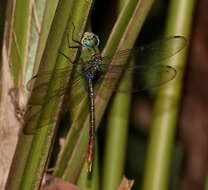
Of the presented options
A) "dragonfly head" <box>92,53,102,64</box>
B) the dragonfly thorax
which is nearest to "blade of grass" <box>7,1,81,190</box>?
"dragonfly head" <box>92,53,102,64</box>

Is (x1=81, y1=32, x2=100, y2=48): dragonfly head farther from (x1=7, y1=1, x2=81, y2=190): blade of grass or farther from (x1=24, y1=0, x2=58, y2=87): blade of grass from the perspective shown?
(x1=7, y1=1, x2=81, y2=190): blade of grass

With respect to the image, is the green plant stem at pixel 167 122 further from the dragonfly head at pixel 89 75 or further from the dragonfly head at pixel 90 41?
the dragonfly head at pixel 89 75

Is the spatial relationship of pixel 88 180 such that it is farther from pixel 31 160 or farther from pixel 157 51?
pixel 157 51

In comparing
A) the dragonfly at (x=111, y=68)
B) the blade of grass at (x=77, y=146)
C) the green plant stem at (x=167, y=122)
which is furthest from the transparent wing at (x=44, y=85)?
the green plant stem at (x=167, y=122)

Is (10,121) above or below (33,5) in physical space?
below

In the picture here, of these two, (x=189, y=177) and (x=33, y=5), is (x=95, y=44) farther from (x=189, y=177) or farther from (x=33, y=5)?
(x=189, y=177)

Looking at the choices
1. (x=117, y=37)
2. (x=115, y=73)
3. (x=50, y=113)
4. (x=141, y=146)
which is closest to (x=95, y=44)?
(x=115, y=73)
